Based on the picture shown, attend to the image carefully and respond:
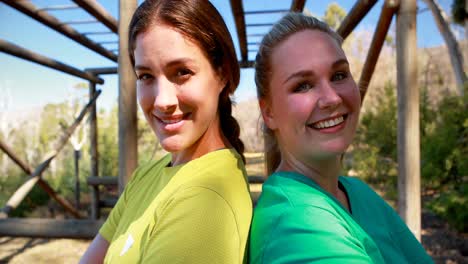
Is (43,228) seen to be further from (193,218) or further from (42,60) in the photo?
(42,60)

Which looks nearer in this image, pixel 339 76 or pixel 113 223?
pixel 339 76

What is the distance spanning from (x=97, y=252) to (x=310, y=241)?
92 centimetres

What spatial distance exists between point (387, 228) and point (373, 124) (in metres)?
7.65

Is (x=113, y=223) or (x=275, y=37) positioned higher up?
(x=275, y=37)

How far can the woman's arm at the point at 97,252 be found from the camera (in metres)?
1.42

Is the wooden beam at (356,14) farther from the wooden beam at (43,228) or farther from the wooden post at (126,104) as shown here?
the wooden beam at (43,228)

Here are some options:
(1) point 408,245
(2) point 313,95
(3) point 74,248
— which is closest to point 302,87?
(2) point 313,95

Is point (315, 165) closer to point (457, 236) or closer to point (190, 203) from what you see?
point (190, 203)

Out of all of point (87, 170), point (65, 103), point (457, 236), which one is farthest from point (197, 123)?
point (65, 103)

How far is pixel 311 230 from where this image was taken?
915 mm

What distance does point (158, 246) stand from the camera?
35.5 inches

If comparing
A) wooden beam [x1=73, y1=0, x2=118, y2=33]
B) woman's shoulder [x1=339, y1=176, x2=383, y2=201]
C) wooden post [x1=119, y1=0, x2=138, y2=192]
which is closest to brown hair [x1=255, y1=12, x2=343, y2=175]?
woman's shoulder [x1=339, y1=176, x2=383, y2=201]

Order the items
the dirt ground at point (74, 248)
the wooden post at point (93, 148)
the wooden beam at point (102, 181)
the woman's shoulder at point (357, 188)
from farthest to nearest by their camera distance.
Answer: the wooden post at point (93, 148)
the wooden beam at point (102, 181)
the dirt ground at point (74, 248)
the woman's shoulder at point (357, 188)

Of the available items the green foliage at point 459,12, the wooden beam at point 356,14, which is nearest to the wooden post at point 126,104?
the wooden beam at point 356,14
